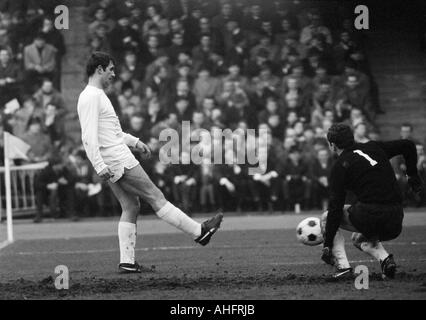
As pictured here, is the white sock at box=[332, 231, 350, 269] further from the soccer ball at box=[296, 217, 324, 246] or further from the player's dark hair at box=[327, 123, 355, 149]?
the player's dark hair at box=[327, 123, 355, 149]

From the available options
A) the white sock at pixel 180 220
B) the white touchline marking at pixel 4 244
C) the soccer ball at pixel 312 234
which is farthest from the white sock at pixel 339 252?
the white touchline marking at pixel 4 244

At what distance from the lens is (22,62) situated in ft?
63.5

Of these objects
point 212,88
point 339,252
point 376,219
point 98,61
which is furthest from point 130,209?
point 212,88

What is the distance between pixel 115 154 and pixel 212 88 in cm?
1005

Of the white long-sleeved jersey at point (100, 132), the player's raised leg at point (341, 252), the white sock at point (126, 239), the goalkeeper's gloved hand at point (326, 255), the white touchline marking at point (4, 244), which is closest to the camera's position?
the goalkeeper's gloved hand at point (326, 255)

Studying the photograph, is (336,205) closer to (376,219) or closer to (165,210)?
(376,219)

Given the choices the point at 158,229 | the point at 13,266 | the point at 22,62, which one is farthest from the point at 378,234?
the point at 22,62

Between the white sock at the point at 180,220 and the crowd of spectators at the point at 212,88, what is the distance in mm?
8740

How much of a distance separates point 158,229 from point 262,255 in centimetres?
443

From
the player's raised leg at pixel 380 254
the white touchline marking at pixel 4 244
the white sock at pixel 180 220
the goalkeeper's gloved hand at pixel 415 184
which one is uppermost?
the goalkeeper's gloved hand at pixel 415 184

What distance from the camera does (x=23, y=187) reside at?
704 inches

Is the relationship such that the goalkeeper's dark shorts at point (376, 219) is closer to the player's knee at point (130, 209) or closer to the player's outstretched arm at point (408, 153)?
the player's outstretched arm at point (408, 153)

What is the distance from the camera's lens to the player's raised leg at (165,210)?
8930mm

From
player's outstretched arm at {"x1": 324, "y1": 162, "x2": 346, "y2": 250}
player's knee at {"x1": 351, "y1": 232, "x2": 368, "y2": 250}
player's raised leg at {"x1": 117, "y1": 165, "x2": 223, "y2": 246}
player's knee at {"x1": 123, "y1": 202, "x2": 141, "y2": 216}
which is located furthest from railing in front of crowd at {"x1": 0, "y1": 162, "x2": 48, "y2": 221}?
player's outstretched arm at {"x1": 324, "y1": 162, "x2": 346, "y2": 250}
